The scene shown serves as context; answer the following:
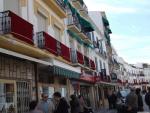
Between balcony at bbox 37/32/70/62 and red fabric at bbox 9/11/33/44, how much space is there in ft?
4.90

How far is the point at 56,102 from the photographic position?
1125 centimetres

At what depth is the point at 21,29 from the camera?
43.1 ft

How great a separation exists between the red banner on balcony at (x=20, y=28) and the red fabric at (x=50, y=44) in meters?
1.83

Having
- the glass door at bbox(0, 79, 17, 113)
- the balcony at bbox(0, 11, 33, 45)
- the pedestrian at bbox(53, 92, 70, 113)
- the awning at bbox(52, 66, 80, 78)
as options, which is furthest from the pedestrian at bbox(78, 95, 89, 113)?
the pedestrian at bbox(53, 92, 70, 113)

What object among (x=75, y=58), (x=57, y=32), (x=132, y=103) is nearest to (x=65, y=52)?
(x=57, y=32)

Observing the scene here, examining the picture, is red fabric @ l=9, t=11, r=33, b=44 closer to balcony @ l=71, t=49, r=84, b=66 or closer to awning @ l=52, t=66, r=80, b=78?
awning @ l=52, t=66, r=80, b=78

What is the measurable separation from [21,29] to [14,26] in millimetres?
726

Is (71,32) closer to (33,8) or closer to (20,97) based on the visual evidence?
(33,8)

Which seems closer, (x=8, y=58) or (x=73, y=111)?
(x=8, y=58)

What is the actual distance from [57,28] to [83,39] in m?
7.43

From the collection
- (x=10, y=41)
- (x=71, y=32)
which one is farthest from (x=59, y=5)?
(x=10, y=41)

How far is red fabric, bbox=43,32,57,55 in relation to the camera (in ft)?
52.7

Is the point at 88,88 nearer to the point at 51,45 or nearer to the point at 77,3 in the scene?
the point at 77,3

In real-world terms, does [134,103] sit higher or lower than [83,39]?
lower
